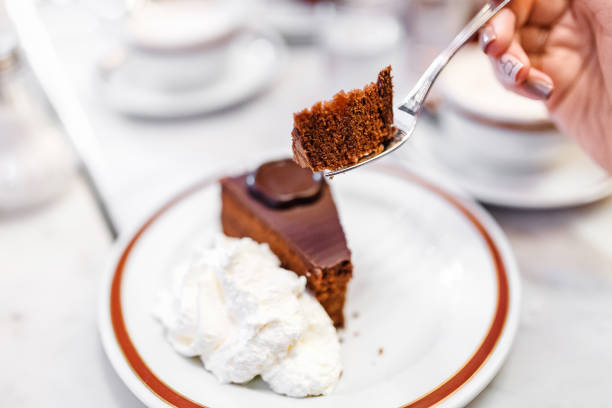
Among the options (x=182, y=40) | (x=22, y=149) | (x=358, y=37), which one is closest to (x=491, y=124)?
(x=358, y=37)

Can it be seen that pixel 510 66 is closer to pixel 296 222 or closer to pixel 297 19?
pixel 296 222

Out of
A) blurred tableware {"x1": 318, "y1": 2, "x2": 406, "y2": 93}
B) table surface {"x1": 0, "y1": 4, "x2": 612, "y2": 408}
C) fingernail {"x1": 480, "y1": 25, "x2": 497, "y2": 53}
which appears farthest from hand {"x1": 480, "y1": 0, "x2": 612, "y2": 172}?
blurred tableware {"x1": 318, "y1": 2, "x2": 406, "y2": 93}

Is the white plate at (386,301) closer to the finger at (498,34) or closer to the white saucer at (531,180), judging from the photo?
the white saucer at (531,180)

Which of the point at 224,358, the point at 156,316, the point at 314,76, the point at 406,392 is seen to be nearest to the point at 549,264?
the point at 406,392

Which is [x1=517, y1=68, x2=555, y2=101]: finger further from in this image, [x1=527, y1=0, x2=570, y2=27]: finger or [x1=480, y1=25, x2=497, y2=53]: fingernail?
[x1=527, y1=0, x2=570, y2=27]: finger

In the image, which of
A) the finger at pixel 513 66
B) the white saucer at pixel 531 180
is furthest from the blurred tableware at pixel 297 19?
the finger at pixel 513 66

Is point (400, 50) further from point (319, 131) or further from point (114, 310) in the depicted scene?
point (114, 310)

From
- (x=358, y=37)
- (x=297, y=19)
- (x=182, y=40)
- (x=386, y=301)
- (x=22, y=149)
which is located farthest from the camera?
(x=297, y=19)
